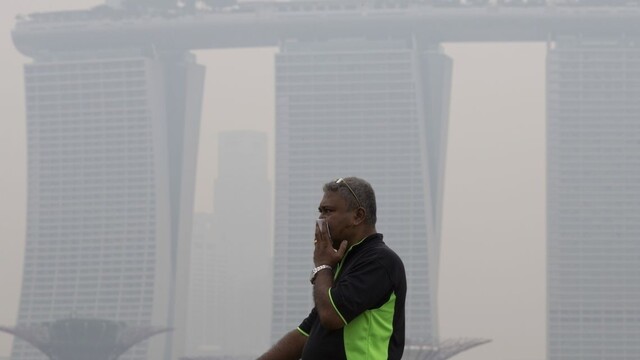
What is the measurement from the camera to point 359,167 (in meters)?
170

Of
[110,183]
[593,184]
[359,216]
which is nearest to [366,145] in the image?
[593,184]

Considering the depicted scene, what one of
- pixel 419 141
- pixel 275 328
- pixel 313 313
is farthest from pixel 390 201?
pixel 313 313

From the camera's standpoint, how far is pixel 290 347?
16.0ft

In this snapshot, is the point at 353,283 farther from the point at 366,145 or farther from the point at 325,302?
the point at 366,145

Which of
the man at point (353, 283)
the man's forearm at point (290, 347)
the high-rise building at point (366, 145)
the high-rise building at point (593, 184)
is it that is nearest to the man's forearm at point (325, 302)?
the man at point (353, 283)

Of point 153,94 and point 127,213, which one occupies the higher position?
point 153,94

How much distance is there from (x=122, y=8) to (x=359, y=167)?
3084cm

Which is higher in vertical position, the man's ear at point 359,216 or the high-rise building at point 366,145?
the high-rise building at point 366,145

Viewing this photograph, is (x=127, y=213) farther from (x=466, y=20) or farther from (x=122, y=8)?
(x=466, y=20)

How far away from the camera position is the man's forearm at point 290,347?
483 centimetres

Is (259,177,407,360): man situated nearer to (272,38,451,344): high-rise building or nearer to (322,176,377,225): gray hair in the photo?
(322,176,377,225): gray hair

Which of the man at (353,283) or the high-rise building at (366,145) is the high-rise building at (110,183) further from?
the man at (353,283)

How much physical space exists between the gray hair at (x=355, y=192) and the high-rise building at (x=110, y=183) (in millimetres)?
157807

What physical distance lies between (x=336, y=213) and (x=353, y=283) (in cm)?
23
